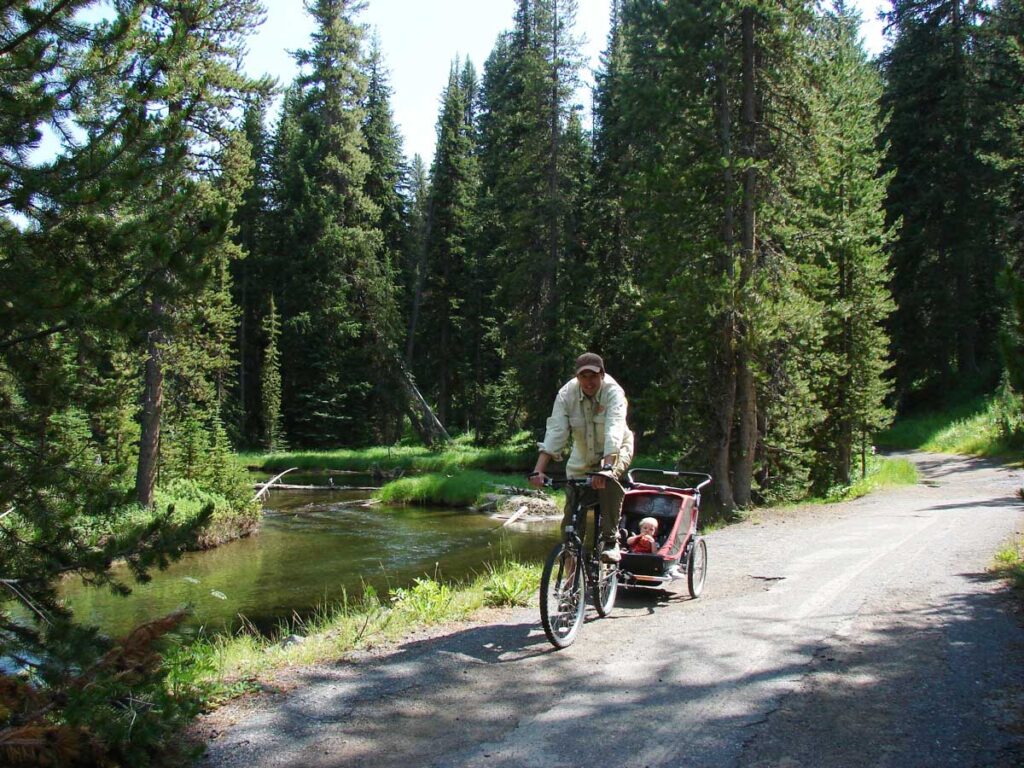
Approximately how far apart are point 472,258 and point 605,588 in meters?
41.3

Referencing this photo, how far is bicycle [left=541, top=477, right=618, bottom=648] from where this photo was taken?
20.1ft

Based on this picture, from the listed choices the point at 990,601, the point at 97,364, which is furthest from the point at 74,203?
the point at 990,601

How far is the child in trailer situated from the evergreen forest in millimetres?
3474

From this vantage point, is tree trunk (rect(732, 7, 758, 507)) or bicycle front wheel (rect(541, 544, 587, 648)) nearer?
bicycle front wheel (rect(541, 544, 587, 648))

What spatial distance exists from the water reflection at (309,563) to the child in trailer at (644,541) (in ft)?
13.5

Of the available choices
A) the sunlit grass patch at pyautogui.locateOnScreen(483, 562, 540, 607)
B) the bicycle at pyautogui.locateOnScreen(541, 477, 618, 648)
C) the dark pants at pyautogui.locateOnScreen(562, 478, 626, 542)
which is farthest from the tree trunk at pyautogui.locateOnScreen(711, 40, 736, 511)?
the bicycle at pyautogui.locateOnScreen(541, 477, 618, 648)

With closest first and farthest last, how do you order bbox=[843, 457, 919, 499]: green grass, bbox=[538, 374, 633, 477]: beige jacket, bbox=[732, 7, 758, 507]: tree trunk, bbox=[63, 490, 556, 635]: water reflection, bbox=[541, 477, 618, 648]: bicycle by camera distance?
bbox=[541, 477, 618, 648]: bicycle < bbox=[538, 374, 633, 477]: beige jacket < bbox=[63, 490, 556, 635]: water reflection < bbox=[732, 7, 758, 507]: tree trunk < bbox=[843, 457, 919, 499]: green grass

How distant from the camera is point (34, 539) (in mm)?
5211

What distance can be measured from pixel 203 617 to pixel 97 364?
8.29 m

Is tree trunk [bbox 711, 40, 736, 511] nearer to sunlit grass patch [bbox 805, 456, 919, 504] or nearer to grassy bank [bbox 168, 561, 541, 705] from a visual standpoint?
sunlit grass patch [bbox 805, 456, 919, 504]

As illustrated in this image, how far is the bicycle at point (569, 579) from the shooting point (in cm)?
614

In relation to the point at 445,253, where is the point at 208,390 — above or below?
below

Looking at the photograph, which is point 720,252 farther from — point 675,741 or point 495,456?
point 495,456

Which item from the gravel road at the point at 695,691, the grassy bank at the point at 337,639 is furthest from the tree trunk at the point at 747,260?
the grassy bank at the point at 337,639
